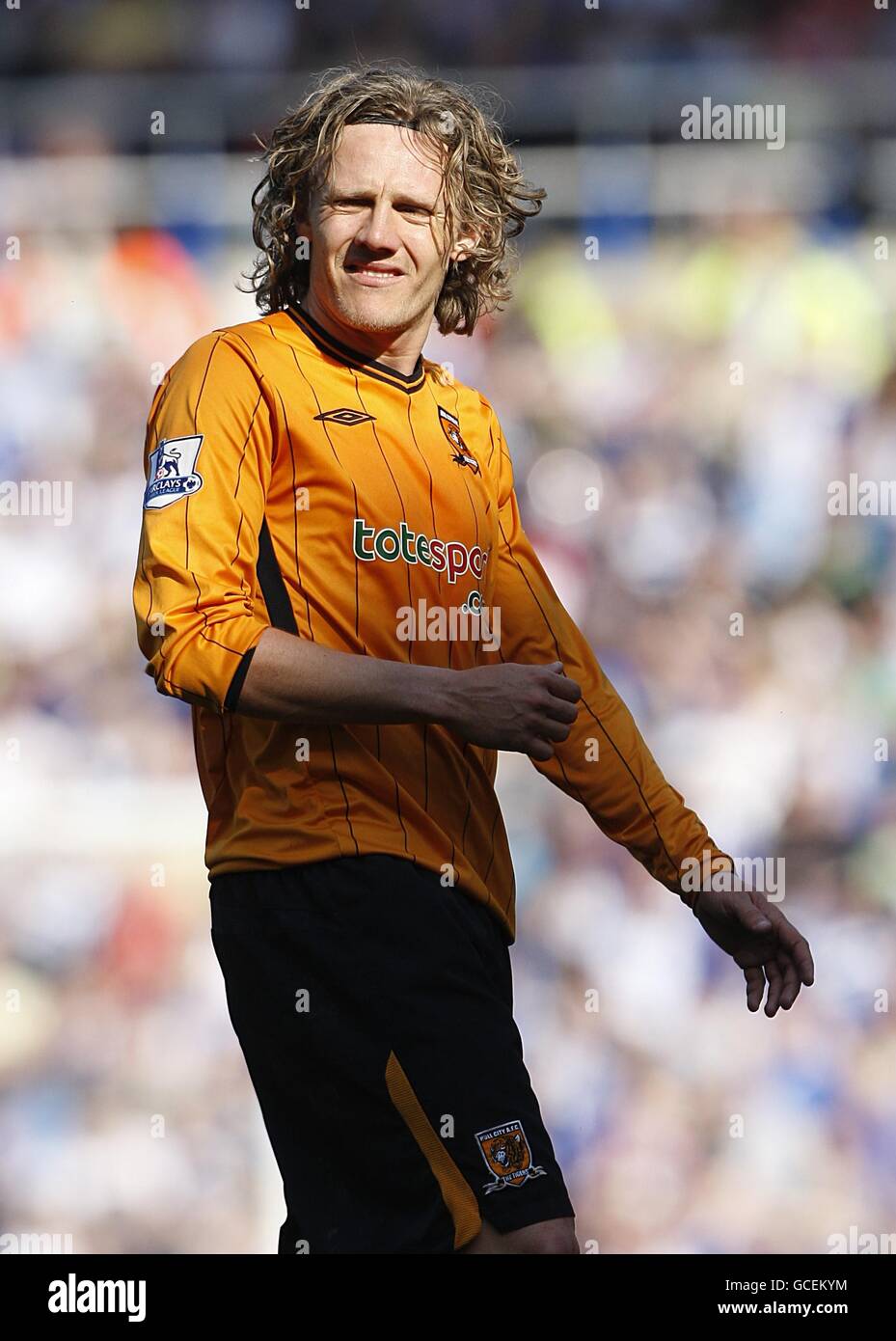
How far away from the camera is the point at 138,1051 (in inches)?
106

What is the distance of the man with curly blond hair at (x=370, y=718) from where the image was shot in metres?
1.37

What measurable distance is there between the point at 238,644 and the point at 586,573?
1.53 m

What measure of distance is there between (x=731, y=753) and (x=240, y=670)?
62.5 inches

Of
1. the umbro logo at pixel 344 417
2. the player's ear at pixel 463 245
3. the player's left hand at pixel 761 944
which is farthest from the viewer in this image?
the player's ear at pixel 463 245

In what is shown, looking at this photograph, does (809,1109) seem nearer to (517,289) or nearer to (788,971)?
(788,971)

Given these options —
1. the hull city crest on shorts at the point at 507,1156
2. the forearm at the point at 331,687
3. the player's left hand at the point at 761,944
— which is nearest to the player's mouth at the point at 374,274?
the forearm at the point at 331,687

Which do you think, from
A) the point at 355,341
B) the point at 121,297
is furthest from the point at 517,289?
the point at 355,341

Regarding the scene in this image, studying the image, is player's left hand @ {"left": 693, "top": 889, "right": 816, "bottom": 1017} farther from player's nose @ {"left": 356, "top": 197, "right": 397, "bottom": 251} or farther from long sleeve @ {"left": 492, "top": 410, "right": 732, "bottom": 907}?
player's nose @ {"left": 356, "top": 197, "right": 397, "bottom": 251}

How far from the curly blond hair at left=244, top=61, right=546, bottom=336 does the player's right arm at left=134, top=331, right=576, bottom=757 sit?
1.13ft

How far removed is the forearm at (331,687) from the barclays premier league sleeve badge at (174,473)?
0.53 feet

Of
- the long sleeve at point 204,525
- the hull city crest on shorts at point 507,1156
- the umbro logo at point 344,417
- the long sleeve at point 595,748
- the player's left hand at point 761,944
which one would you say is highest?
the umbro logo at point 344,417

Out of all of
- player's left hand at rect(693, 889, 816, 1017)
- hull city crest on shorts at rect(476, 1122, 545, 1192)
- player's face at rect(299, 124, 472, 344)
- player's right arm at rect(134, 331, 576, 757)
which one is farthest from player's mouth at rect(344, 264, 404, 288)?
hull city crest on shorts at rect(476, 1122, 545, 1192)

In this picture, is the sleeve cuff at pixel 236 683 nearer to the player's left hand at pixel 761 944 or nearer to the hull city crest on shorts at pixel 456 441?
the hull city crest on shorts at pixel 456 441

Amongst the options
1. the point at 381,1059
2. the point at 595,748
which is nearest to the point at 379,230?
the point at 595,748
